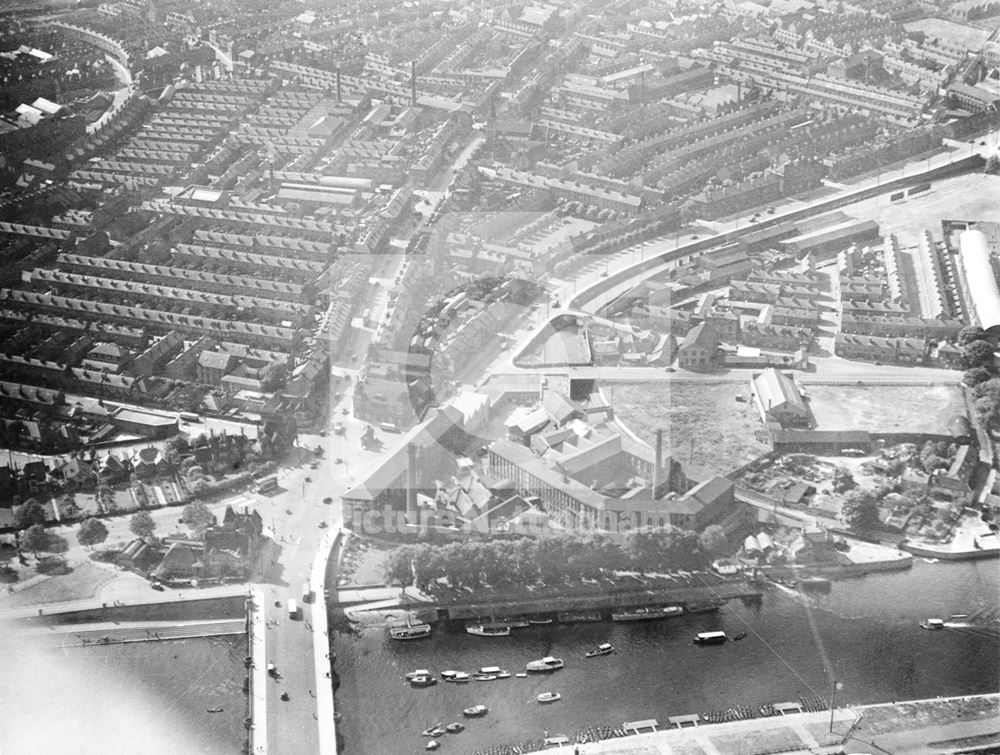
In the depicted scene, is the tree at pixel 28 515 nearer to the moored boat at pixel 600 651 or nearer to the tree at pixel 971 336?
the moored boat at pixel 600 651

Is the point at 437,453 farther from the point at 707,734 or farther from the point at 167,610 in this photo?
the point at 707,734

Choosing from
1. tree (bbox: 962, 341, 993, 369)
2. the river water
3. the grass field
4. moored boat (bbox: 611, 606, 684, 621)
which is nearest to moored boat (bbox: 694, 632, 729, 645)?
the river water

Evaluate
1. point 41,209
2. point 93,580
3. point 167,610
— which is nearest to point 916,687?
point 167,610

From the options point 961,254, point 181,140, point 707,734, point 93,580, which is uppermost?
point 181,140

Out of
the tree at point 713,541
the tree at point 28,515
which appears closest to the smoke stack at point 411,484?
the tree at point 713,541

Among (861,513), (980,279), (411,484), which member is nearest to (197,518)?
(411,484)

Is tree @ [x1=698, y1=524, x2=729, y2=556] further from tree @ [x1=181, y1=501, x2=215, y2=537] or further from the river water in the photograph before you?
tree @ [x1=181, y1=501, x2=215, y2=537]

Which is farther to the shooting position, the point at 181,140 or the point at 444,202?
the point at 181,140
